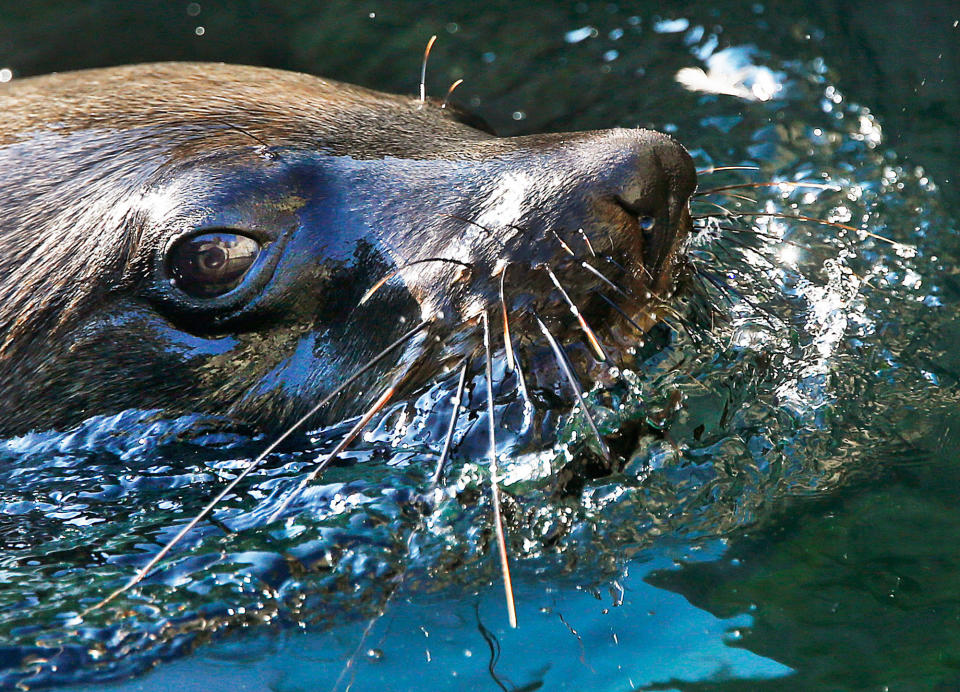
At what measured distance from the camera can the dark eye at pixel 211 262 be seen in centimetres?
284

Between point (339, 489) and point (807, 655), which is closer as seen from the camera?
point (807, 655)

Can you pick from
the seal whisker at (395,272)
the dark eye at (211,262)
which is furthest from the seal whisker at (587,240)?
the dark eye at (211,262)

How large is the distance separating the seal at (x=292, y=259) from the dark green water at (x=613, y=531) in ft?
0.49

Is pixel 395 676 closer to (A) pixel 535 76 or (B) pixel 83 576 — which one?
(B) pixel 83 576

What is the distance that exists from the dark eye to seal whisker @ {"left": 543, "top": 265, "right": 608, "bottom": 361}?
72 cm

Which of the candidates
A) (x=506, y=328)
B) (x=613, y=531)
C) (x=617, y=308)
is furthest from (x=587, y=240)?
(x=613, y=531)

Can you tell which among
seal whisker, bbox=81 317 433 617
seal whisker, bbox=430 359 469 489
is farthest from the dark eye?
seal whisker, bbox=430 359 469 489

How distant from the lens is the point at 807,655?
2.44 metres

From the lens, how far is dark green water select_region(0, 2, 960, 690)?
8.09 ft

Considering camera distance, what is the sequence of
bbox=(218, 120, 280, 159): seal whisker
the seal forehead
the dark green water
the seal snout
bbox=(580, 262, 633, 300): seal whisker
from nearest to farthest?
1. the dark green water
2. bbox=(580, 262, 633, 300): seal whisker
3. the seal snout
4. bbox=(218, 120, 280, 159): seal whisker
5. the seal forehead

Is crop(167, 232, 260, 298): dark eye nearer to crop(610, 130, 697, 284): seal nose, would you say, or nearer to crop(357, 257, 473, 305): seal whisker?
crop(357, 257, 473, 305): seal whisker

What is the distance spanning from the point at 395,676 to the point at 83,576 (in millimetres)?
769

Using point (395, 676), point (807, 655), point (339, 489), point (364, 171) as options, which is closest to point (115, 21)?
point (364, 171)

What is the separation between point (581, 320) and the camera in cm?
260
